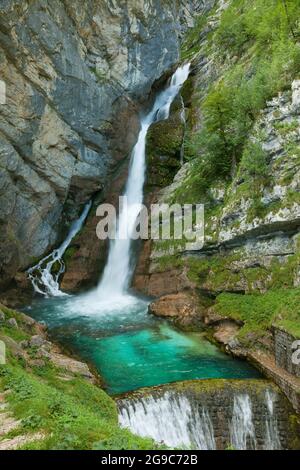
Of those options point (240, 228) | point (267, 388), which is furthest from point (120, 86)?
point (267, 388)

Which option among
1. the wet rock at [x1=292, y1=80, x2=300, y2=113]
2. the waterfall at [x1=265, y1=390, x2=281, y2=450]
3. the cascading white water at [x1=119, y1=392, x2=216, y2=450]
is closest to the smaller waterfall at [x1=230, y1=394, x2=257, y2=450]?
the waterfall at [x1=265, y1=390, x2=281, y2=450]

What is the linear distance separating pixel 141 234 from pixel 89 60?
1197cm

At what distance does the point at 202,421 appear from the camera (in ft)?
39.0

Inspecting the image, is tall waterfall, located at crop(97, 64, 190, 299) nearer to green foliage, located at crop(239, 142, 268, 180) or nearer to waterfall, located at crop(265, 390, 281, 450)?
green foliage, located at crop(239, 142, 268, 180)

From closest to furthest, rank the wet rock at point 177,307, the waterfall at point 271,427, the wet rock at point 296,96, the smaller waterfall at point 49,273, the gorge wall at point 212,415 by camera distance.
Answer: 1. the gorge wall at point 212,415
2. the waterfall at point 271,427
3. the wet rock at point 296,96
4. the wet rock at point 177,307
5. the smaller waterfall at point 49,273

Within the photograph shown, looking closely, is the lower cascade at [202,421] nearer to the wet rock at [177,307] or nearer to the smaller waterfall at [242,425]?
the smaller waterfall at [242,425]

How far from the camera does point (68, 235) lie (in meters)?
28.2

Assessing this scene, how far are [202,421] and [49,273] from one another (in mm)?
16791

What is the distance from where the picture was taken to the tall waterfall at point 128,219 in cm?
2545

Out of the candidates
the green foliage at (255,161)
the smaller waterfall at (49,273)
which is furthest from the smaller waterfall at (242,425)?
the smaller waterfall at (49,273)

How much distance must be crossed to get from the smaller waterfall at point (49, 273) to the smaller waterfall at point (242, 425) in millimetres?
15799

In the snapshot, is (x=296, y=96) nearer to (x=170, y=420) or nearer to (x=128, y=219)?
(x=128, y=219)
